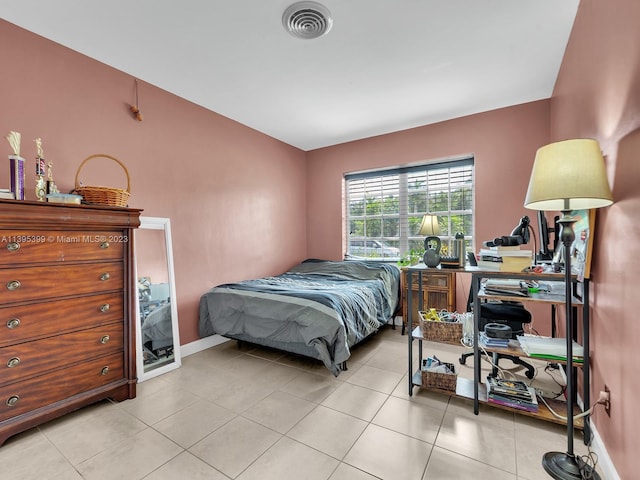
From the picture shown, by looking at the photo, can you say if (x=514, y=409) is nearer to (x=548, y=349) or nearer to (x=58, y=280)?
(x=548, y=349)

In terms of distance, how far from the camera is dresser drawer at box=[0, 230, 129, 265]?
65.7 inches

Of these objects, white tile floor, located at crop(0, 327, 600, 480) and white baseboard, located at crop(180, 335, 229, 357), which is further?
white baseboard, located at crop(180, 335, 229, 357)

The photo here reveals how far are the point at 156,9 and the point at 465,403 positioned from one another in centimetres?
326

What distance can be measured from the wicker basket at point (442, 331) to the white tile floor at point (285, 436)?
43 cm

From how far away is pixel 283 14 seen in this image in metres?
1.93

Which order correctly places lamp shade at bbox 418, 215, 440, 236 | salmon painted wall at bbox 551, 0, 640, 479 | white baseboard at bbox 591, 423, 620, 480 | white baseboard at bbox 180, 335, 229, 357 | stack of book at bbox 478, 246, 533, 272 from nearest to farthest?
1. salmon painted wall at bbox 551, 0, 640, 479
2. white baseboard at bbox 591, 423, 620, 480
3. stack of book at bbox 478, 246, 533, 272
4. white baseboard at bbox 180, 335, 229, 357
5. lamp shade at bbox 418, 215, 440, 236

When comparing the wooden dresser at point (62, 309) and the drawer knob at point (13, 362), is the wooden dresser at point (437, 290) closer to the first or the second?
the wooden dresser at point (62, 309)

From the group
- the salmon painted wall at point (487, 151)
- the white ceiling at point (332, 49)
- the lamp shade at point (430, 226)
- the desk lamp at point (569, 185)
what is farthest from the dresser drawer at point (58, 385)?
the salmon painted wall at point (487, 151)

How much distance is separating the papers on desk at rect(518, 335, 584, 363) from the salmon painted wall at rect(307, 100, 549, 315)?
1.78 m

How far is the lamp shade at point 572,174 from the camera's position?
1246mm

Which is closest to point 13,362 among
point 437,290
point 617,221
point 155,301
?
point 155,301

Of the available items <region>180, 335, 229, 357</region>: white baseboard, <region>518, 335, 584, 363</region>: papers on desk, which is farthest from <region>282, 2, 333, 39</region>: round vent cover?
<region>180, 335, 229, 357</region>: white baseboard

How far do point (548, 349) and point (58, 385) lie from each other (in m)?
2.92

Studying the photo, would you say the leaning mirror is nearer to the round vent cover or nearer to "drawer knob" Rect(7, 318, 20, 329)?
"drawer knob" Rect(7, 318, 20, 329)
